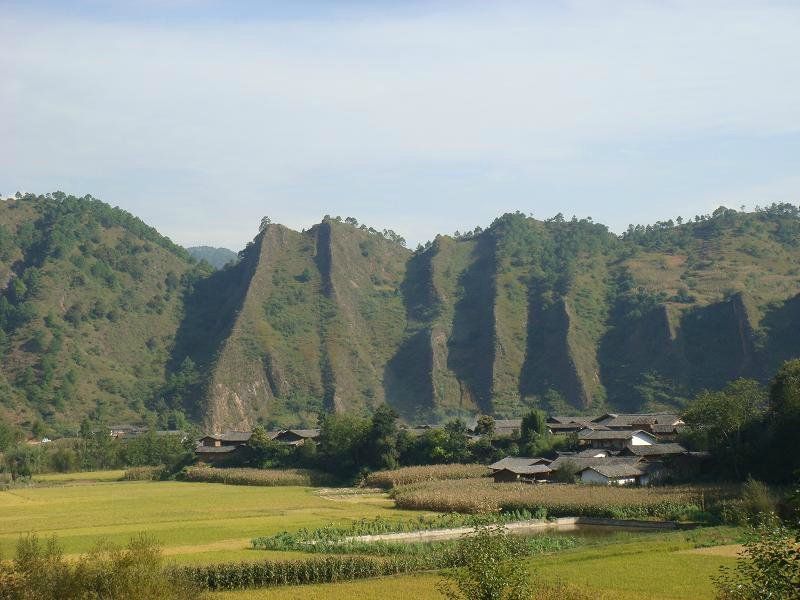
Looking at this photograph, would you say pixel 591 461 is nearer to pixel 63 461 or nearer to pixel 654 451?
pixel 654 451

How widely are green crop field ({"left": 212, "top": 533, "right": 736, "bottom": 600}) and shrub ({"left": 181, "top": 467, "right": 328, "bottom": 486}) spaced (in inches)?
1615

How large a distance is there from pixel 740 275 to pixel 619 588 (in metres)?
113

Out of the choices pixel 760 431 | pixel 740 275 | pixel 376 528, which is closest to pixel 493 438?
pixel 760 431

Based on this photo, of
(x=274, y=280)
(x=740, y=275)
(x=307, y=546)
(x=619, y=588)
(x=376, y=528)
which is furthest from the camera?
(x=274, y=280)

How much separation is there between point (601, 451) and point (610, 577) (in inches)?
1441

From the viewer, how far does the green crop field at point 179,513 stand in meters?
38.7

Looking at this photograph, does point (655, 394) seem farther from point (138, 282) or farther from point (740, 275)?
point (138, 282)

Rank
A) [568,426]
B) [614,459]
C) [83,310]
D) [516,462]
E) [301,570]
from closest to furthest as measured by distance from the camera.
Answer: [301,570], [614,459], [516,462], [568,426], [83,310]

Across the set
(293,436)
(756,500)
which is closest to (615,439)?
(756,500)

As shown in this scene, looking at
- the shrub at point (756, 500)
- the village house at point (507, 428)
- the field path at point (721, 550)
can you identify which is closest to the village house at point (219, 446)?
the village house at point (507, 428)

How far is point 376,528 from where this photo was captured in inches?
1613

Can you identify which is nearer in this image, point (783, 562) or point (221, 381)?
point (783, 562)

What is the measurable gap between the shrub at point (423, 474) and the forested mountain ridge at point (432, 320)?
50.3 meters

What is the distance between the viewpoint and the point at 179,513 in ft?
165
